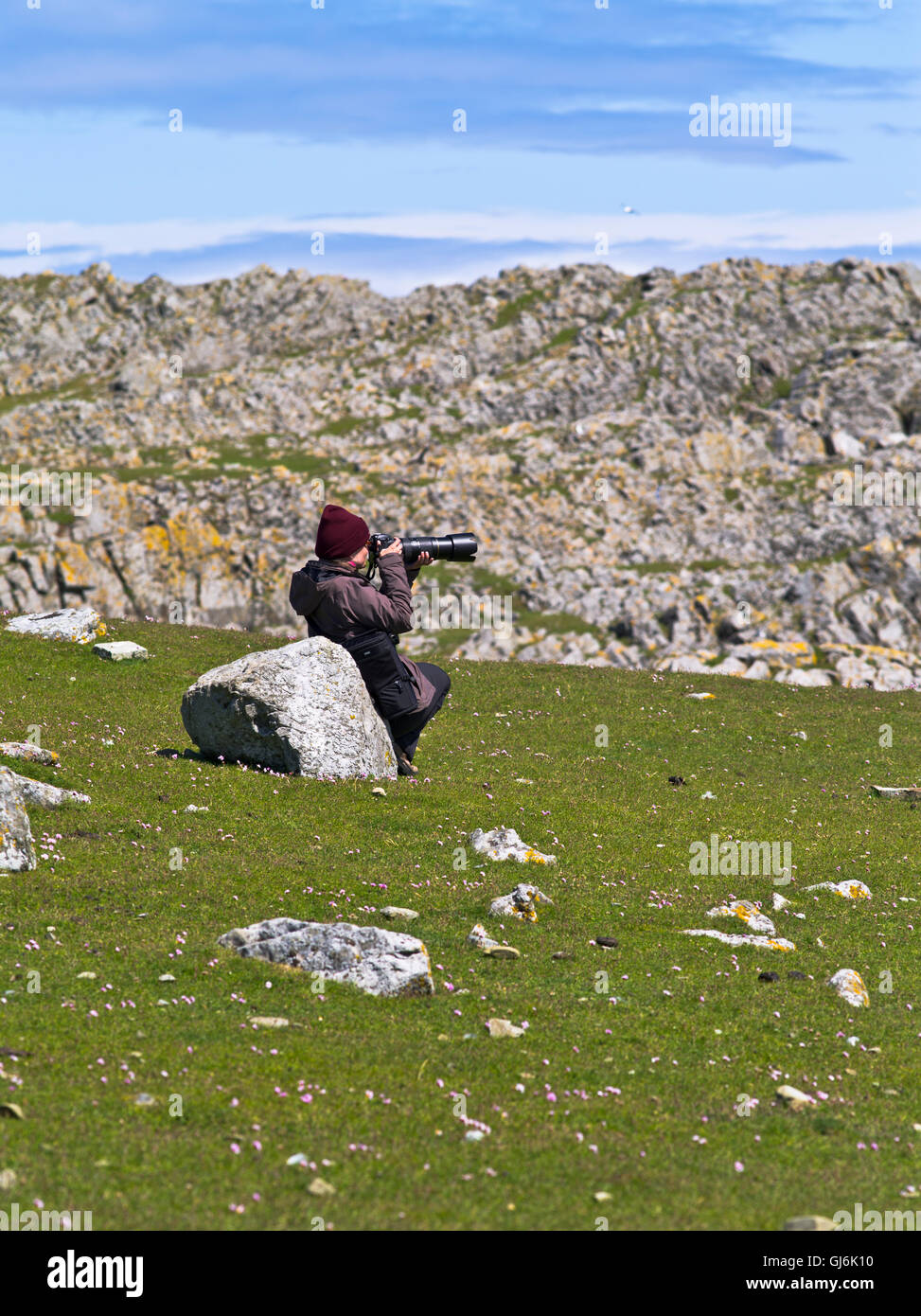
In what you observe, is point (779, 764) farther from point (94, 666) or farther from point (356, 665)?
point (94, 666)

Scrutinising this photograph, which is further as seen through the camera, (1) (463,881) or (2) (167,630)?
Answer: (2) (167,630)

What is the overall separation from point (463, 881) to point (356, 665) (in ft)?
20.7

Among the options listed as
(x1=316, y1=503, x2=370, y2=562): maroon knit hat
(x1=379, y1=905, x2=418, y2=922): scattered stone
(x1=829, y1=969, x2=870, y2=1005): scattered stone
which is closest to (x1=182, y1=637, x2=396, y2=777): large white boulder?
(x1=316, y1=503, x2=370, y2=562): maroon knit hat

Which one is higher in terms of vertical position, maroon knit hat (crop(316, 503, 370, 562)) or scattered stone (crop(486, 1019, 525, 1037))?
maroon knit hat (crop(316, 503, 370, 562))

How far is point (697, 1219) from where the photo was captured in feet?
28.2

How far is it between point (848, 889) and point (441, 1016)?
28.1 ft

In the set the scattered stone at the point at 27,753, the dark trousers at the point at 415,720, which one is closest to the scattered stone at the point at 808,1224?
the dark trousers at the point at 415,720

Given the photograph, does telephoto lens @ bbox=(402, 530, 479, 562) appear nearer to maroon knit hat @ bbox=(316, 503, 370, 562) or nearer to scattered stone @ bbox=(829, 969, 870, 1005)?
maroon knit hat @ bbox=(316, 503, 370, 562)

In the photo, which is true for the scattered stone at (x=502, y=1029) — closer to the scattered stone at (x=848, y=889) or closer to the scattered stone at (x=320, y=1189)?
the scattered stone at (x=320, y=1189)

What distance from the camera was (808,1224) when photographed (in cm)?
843

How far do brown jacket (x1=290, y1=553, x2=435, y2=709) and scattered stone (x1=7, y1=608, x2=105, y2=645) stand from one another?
12.7 metres

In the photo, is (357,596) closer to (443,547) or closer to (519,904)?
(443,547)

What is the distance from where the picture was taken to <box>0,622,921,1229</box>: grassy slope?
29.0 feet

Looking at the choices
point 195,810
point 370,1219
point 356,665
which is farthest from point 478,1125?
point 356,665
